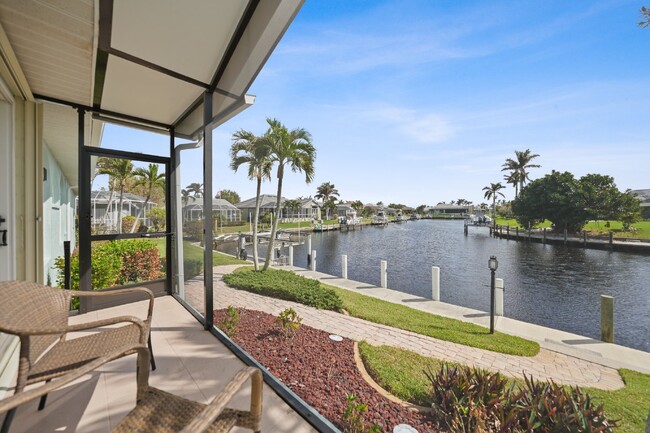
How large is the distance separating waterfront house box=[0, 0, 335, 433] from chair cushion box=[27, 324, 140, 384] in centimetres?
28

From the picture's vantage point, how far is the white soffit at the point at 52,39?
1.51 m

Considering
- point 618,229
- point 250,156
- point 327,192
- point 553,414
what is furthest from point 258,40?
point 327,192

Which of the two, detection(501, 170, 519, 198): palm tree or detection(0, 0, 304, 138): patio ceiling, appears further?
detection(501, 170, 519, 198): palm tree

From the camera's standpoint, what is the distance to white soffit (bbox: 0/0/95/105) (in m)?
1.51

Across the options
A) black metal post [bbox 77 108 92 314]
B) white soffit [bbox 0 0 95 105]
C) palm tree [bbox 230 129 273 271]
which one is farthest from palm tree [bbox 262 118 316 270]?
white soffit [bbox 0 0 95 105]

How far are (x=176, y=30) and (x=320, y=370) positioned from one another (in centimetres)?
325

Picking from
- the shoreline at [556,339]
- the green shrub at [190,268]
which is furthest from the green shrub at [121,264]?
the shoreline at [556,339]

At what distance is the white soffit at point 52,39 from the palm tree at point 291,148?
7.70 meters

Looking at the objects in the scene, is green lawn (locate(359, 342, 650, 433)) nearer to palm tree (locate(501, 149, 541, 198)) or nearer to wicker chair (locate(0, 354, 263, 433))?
wicker chair (locate(0, 354, 263, 433))

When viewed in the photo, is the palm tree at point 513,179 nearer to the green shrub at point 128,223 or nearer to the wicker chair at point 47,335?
the green shrub at point 128,223

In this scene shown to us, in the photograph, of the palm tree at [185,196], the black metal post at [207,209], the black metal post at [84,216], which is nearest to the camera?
the black metal post at [207,209]

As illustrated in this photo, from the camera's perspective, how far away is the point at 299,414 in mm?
1633

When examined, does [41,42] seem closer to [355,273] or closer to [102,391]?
[102,391]

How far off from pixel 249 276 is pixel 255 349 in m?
5.45
